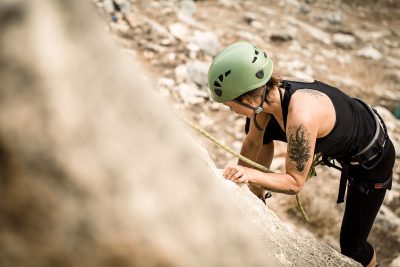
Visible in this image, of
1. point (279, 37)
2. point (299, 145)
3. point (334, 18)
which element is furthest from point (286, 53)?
point (299, 145)

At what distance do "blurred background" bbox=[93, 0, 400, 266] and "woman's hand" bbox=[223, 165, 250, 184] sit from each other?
1930 mm

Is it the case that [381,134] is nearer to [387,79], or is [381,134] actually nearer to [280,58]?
[280,58]

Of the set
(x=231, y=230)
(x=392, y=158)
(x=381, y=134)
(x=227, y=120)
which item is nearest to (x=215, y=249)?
(x=231, y=230)

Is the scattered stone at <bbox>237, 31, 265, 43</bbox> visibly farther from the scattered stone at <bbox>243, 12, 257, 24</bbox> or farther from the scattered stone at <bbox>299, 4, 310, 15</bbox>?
the scattered stone at <bbox>299, 4, 310, 15</bbox>

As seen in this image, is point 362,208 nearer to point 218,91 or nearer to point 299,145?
point 299,145

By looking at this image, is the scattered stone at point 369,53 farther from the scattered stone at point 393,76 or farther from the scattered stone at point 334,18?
the scattered stone at point 334,18

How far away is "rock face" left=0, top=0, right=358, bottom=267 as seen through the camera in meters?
0.58

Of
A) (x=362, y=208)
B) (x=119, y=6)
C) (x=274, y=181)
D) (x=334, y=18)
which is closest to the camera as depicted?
(x=274, y=181)

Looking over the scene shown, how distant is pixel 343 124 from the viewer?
2.61m

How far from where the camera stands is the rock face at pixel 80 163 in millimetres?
584

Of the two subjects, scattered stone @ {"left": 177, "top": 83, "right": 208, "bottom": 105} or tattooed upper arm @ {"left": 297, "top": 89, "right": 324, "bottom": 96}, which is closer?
tattooed upper arm @ {"left": 297, "top": 89, "right": 324, "bottom": 96}

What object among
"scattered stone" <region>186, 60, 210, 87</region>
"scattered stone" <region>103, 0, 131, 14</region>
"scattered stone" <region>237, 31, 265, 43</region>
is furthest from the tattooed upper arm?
"scattered stone" <region>103, 0, 131, 14</region>

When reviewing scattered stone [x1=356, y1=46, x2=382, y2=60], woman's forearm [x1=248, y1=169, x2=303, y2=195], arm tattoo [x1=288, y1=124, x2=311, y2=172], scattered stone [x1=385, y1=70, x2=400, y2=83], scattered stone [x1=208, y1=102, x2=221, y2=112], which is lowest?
scattered stone [x1=385, y1=70, x2=400, y2=83]

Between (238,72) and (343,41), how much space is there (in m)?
7.28
